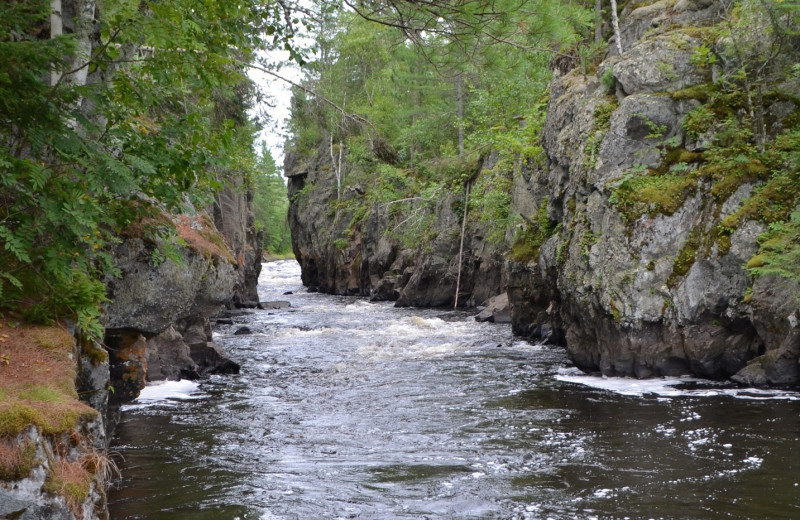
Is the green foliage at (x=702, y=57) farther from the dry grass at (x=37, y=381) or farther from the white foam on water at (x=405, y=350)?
the dry grass at (x=37, y=381)

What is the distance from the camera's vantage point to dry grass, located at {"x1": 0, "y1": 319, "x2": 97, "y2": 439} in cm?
491

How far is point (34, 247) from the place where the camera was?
21.9ft

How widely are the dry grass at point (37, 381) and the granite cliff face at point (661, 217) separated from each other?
10467 mm

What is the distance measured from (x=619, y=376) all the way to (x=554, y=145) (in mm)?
7305

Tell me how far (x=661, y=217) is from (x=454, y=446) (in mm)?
7052

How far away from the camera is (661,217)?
534 inches

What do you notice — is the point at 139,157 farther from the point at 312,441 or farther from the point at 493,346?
the point at 493,346

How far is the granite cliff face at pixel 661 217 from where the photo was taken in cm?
1250

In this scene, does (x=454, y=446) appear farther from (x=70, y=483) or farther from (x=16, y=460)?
(x=16, y=460)

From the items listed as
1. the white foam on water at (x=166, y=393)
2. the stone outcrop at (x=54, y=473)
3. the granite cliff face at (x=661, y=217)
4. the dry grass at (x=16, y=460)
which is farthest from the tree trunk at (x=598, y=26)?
the dry grass at (x=16, y=460)

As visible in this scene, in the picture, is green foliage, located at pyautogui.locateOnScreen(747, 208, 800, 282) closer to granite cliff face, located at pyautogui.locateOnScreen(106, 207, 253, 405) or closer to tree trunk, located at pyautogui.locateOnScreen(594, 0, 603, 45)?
granite cliff face, located at pyautogui.locateOnScreen(106, 207, 253, 405)

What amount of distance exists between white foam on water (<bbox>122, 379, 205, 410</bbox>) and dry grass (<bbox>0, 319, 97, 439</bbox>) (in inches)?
227

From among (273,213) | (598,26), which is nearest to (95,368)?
(598,26)

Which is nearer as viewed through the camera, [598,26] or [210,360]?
[210,360]
